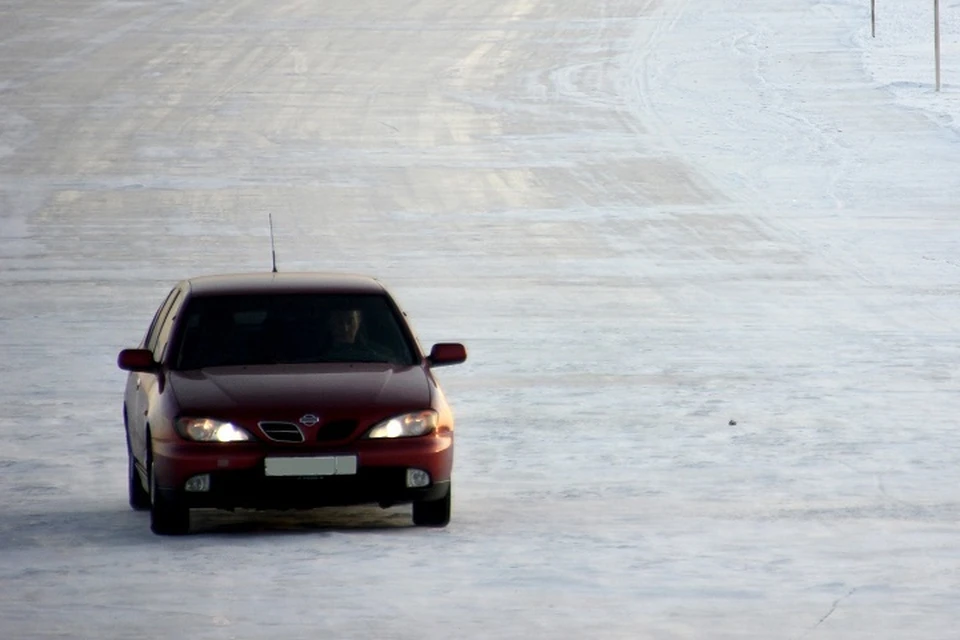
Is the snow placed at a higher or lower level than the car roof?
lower

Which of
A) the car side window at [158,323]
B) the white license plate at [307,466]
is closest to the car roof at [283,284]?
the car side window at [158,323]

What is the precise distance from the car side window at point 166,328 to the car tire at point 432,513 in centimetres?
146

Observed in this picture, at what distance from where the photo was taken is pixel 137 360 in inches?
409

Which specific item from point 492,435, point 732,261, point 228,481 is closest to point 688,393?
point 492,435

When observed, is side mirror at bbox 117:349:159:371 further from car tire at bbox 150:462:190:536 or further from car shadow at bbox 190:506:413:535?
car shadow at bbox 190:506:413:535

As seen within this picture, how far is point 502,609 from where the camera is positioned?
8.14 meters

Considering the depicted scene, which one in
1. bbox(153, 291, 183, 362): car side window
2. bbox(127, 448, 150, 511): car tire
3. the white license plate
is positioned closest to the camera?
the white license plate

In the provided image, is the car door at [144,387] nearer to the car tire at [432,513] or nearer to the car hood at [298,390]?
the car hood at [298,390]

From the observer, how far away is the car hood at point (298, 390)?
32.2 ft

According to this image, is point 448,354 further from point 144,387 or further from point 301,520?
point 144,387

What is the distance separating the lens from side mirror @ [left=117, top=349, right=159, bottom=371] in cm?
1035

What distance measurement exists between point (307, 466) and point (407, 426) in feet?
1.61

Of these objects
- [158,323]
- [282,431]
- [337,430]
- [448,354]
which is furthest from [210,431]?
[158,323]

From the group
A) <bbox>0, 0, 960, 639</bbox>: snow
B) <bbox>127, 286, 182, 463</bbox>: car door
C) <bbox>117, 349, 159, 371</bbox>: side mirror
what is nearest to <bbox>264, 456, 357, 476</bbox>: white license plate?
<bbox>0, 0, 960, 639</bbox>: snow
